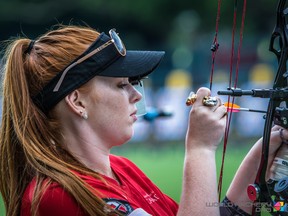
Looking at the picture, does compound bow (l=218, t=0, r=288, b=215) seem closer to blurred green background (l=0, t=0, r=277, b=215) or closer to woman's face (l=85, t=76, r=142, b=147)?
woman's face (l=85, t=76, r=142, b=147)

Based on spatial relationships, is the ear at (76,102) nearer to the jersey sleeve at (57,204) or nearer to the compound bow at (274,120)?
the jersey sleeve at (57,204)

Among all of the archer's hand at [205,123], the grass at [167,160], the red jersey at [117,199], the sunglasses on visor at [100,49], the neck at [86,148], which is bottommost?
the grass at [167,160]

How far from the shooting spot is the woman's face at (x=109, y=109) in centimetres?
207

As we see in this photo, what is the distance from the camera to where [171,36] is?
15758mm

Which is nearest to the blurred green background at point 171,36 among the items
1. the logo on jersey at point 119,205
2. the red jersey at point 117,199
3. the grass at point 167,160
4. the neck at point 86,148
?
the grass at point 167,160

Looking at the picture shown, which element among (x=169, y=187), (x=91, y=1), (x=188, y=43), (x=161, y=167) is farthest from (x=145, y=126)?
(x=91, y=1)

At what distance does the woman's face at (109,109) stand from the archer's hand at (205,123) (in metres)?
0.20

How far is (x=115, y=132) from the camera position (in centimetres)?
208

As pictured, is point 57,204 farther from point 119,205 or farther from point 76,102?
point 76,102

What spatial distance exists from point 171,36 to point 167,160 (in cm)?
743

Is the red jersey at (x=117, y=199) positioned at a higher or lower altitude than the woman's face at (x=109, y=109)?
lower

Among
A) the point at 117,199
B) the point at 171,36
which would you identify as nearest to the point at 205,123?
the point at 117,199

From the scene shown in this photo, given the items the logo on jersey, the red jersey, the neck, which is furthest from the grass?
the logo on jersey

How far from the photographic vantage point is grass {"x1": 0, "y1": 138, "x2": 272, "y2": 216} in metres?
7.13
